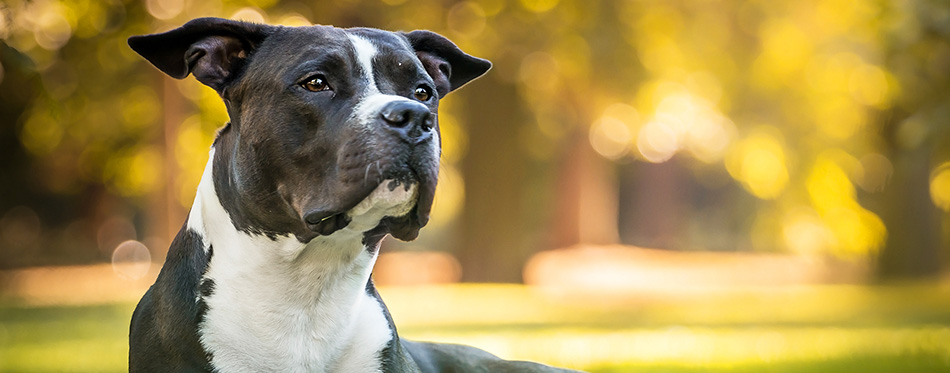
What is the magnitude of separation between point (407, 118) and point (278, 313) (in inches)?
36.3

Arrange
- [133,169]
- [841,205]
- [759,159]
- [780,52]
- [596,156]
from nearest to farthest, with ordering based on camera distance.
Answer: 1. [780,52]
2. [759,159]
3. [841,205]
4. [133,169]
5. [596,156]

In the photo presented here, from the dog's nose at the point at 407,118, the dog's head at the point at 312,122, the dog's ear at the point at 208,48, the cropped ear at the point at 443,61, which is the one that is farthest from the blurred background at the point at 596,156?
the dog's nose at the point at 407,118

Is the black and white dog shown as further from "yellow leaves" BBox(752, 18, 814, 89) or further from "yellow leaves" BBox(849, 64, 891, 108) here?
"yellow leaves" BBox(849, 64, 891, 108)

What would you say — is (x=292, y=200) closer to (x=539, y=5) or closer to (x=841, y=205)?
(x=539, y=5)

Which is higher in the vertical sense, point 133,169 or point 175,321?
point 133,169

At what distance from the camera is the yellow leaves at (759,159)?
20.7 meters

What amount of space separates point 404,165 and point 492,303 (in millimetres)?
11651

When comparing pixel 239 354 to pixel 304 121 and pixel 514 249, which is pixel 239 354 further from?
pixel 514 249

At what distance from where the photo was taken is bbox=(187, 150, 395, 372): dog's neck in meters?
3.62

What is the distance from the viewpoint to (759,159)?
20.7 m

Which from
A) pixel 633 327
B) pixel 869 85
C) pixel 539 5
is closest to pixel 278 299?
pixel 633 327

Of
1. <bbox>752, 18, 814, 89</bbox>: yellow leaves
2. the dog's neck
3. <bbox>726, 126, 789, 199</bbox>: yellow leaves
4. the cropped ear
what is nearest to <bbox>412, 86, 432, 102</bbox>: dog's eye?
the cropped ear

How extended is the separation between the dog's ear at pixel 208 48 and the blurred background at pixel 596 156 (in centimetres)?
238

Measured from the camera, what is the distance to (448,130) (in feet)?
66.7
